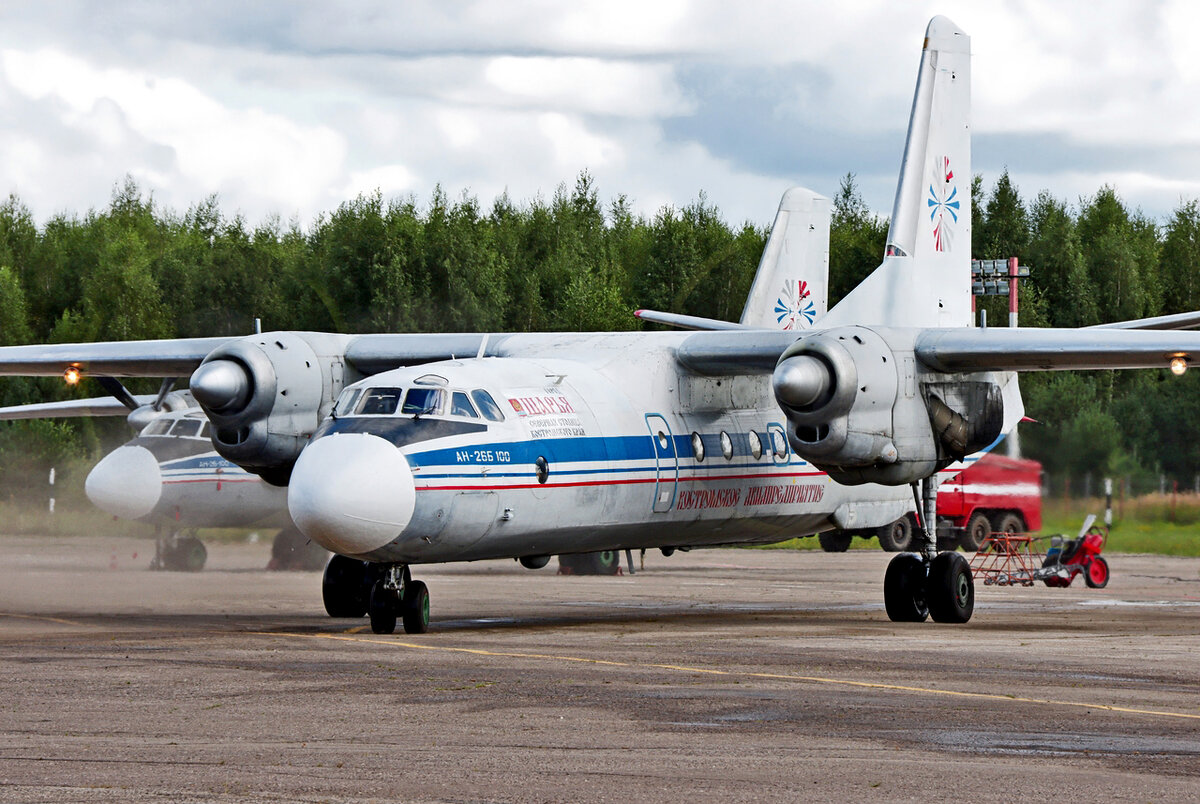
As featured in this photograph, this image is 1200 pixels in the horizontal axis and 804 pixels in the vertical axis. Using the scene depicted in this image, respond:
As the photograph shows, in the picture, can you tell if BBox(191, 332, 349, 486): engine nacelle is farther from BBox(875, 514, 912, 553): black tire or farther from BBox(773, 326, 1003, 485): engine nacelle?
BBox(875, 514, 912, 553): black tire

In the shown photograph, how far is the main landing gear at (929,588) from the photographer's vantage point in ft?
60.3

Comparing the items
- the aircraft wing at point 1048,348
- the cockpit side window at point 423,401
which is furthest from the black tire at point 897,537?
the cockpit side window at point 423,401

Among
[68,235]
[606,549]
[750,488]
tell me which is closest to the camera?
[606,549]

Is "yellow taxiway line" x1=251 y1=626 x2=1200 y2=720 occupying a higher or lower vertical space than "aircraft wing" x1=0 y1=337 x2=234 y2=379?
lower

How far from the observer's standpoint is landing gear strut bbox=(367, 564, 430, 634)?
1574 centimetres

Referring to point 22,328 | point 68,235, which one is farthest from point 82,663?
point 68,235

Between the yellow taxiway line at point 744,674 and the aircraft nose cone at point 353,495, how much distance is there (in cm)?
107

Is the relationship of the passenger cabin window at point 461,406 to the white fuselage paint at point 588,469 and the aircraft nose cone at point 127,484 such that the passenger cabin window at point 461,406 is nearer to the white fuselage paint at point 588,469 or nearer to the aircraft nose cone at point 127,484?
the white fuselage paint at point 588,469

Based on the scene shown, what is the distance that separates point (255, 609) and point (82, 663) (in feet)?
23.4

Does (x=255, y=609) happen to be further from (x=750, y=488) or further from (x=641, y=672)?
(x=641, y=672)

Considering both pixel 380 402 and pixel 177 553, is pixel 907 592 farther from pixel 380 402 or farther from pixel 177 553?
pixel 177 553

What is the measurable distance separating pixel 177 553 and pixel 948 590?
14642 millimetres

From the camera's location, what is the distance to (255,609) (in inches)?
781

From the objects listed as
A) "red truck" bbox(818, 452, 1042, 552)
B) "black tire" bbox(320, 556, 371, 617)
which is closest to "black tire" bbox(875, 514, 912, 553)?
"red truck" bbox(818, 452, 1042, 552)
